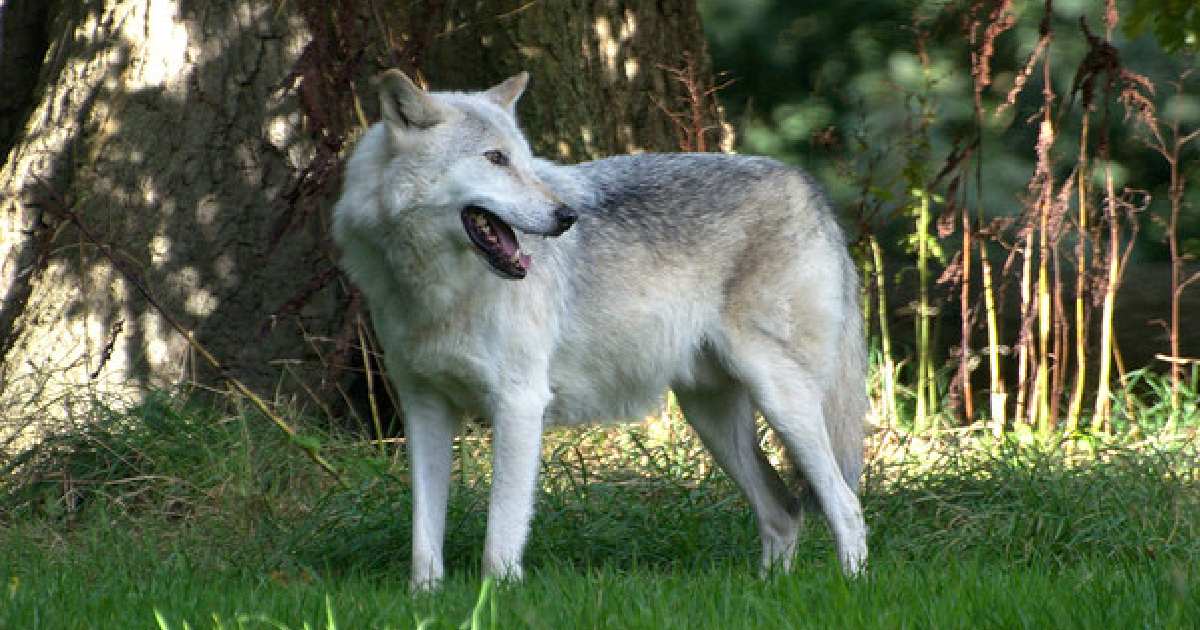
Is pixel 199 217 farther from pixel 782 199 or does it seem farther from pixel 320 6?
pixel 782 199

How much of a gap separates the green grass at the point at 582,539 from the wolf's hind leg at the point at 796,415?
25cm

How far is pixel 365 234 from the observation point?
16.8ft

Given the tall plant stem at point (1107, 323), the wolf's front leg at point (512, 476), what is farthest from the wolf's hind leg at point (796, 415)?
the tall plant stem at point (1107, 323)

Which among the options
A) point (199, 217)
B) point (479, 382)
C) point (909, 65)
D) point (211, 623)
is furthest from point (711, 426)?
point (909, 65)

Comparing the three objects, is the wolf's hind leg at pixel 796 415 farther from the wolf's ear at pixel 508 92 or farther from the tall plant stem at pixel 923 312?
the tall plant stem at pixel 923 312

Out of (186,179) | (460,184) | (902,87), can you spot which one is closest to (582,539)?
(460,184)

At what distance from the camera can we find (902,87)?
31.0 feet

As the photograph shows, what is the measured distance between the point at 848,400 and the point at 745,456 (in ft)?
1.63

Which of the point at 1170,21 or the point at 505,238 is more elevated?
the point at 1170,21

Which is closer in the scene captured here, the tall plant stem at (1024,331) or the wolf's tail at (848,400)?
the wolf's tail at (848,400)

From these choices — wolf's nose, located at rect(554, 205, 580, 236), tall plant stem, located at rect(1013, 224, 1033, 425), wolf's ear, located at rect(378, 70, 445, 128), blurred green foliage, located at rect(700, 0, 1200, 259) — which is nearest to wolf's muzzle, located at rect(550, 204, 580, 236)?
wolf's nose, located at rect(554, 205, 580, 236)

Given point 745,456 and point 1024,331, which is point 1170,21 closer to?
point 745,456

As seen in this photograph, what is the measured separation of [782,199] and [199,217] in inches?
132

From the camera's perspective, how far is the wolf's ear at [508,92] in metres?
5.48
